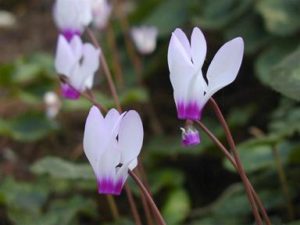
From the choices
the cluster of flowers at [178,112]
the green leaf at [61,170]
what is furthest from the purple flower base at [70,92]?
the cluster of flowers at [178,112]

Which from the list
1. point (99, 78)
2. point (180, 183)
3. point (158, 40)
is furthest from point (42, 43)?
point (180, 183)

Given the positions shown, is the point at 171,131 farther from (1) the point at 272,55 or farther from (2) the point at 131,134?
(2) the point at 131,134

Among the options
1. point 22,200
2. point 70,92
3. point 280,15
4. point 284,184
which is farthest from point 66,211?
point 280,15

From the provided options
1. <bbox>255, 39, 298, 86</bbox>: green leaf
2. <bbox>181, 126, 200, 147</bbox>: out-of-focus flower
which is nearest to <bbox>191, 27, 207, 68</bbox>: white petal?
<bbox>181, 126, 200, 147</bbox>: out-of-focus flower

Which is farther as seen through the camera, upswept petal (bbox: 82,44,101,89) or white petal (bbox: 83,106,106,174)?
upswept petal (bbox: 82,44,101,89)

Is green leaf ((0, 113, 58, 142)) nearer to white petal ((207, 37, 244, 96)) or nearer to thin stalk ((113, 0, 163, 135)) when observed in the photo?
thin stalk ((113, 0, 163, 135))

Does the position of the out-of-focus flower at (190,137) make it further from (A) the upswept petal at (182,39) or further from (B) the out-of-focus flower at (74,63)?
(B) the out-of-focus flower at (74,63)

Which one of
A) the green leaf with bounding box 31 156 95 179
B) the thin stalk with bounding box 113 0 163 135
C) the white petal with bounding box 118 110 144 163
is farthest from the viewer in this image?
the thin stalk with bounding box 113 0 163 135
